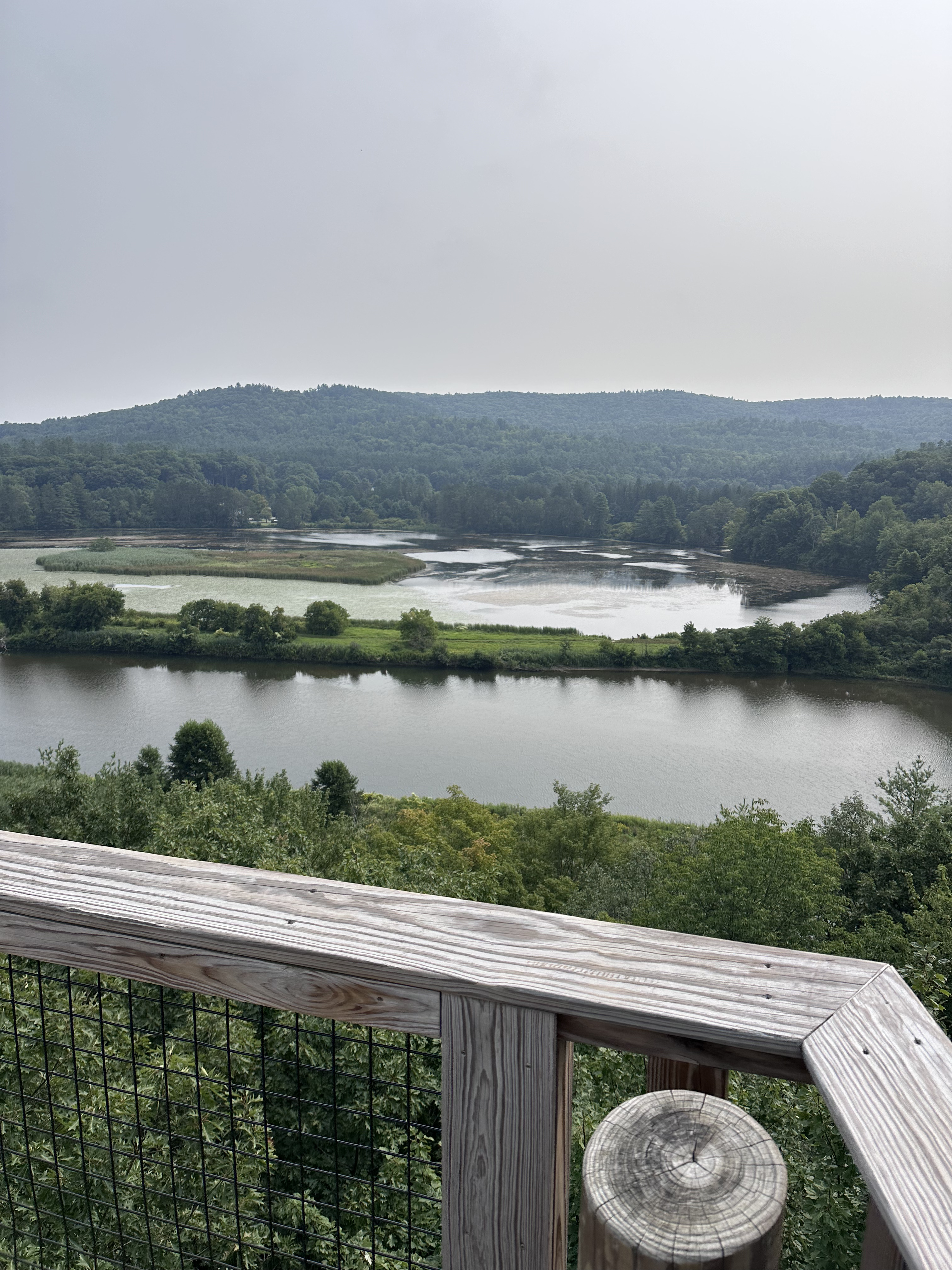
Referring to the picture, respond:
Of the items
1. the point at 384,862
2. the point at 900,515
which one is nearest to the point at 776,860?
the point at 384,862

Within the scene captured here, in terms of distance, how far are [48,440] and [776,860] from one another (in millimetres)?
97068

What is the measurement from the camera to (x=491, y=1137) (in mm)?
814

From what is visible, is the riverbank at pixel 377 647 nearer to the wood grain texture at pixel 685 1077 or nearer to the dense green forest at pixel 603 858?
the dense green forest at pixel 603 858

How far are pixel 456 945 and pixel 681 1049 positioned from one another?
0.70ft

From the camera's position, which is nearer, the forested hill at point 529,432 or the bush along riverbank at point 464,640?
the bush along riverbank at point 464,640

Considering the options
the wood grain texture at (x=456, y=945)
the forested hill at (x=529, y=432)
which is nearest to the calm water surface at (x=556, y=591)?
the forested hill at (x=529, y=432)

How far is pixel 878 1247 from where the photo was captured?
63 centimetres

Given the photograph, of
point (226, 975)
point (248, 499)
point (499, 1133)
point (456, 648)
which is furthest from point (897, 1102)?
point (248, 499)

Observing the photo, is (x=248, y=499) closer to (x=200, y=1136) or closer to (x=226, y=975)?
(x=200, y=1136)

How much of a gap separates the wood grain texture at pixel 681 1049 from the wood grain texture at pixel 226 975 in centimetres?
13

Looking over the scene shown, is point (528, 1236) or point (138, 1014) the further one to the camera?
point (138, 1014)

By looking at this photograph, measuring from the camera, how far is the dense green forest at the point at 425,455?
285ft

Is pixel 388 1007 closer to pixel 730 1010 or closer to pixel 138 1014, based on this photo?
pixel 730 1010

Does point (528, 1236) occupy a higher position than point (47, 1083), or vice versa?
point (528, 1236)
